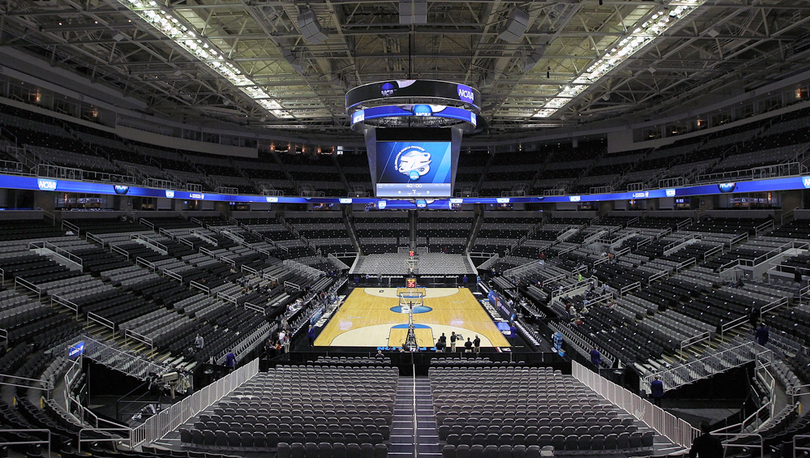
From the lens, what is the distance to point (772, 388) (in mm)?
10633

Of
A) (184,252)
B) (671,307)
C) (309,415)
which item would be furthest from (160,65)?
(671,307)

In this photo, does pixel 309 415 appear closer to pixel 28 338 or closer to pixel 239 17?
pixel 28 338

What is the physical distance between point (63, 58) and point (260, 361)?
20533 mm

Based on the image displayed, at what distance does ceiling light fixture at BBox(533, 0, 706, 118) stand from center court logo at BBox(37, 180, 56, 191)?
25.9 metres

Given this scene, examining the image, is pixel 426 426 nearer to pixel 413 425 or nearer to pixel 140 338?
pixel 413 425

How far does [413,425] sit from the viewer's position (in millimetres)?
9977

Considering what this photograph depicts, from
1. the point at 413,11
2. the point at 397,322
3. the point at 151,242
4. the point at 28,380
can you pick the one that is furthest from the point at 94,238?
the point at 413,11

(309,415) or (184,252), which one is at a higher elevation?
(184,252)

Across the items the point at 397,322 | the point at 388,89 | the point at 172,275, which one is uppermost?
the point at 388,89

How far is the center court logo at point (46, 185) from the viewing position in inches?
785

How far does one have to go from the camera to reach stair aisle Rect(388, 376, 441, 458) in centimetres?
862

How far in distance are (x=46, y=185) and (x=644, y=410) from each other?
24.9 m

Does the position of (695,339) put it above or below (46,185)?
below

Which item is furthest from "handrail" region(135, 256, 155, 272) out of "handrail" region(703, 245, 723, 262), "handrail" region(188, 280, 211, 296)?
"handrail" region(703, 245, 723, 262)
